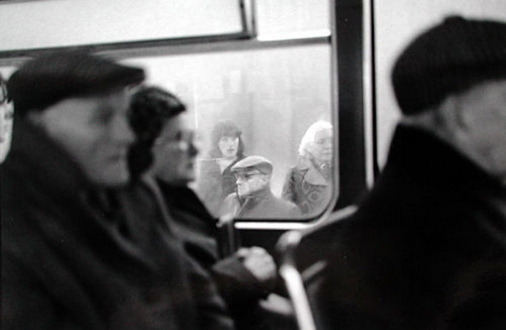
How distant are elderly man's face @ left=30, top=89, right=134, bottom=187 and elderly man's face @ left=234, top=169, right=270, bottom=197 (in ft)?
1.03

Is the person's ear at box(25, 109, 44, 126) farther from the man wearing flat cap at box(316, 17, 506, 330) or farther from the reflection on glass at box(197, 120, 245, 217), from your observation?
the man wearing flat cap at box(316, 17, 506, 330)

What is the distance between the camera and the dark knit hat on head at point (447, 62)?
1337mm

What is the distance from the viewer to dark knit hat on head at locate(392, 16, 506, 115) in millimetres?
1337

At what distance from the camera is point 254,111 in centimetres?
144

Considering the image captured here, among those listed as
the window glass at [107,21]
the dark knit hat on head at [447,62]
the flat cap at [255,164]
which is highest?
the window glass at [107,21]

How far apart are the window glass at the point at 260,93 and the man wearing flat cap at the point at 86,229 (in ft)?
0.43

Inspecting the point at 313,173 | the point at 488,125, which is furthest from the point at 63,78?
the point at 488,125

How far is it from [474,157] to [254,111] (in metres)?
0.59

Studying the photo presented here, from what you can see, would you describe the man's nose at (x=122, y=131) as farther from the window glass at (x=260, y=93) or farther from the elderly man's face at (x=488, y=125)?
the elderly man's face at (x=488, y=125)

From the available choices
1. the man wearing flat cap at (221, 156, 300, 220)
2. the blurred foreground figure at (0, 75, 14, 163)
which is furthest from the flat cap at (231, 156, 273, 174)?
the blurred foreground figure at (0, 75, 14, 163)

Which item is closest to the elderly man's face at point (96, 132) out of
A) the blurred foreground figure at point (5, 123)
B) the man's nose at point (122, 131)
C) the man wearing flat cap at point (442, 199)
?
the man's nose at point (122, 131)

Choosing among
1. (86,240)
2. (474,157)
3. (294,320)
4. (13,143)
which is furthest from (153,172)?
(474,157)

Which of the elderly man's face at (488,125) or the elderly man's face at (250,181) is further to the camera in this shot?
the elderly man's face at (250,181)

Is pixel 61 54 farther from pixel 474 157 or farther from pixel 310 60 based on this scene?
pixel 474 157
